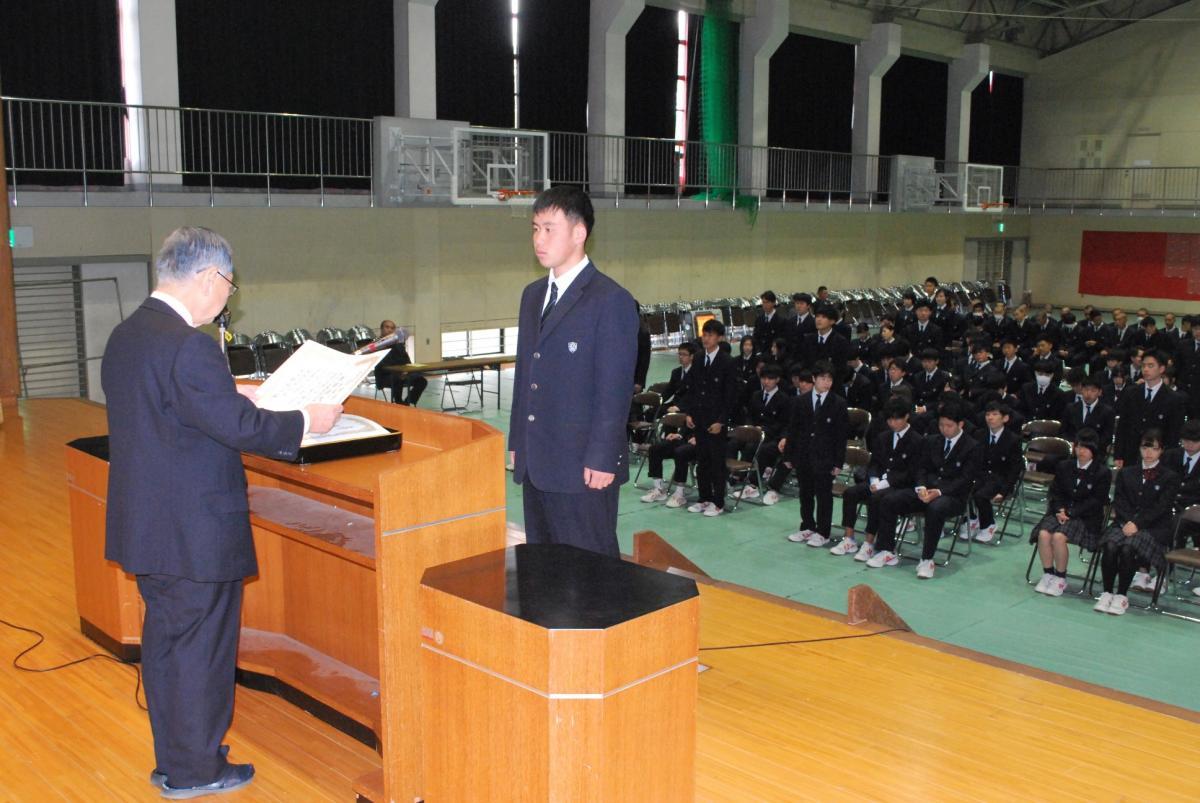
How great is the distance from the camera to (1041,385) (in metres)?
11.5

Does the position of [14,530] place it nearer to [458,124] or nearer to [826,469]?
[826,469]

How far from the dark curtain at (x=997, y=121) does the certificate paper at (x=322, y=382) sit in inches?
1139

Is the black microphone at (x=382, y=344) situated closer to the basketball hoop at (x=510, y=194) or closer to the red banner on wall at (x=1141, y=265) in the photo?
the basketball hoop at (x=510, y=194)

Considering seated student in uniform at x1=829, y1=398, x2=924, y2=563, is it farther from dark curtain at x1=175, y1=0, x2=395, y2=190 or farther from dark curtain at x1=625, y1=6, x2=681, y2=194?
dark curtain at x1=625, y1=6, x2=681, y2=194

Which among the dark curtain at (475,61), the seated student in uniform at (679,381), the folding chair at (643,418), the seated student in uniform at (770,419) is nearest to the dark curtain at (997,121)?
the dark curtain at (475,61)

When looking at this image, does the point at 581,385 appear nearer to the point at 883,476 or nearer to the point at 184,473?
the point at 184,473

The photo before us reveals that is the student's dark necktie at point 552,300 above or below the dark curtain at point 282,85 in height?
below

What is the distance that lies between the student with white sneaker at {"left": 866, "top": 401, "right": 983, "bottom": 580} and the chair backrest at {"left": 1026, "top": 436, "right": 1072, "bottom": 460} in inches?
52.2

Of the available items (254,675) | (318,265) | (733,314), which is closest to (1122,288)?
(733,314)

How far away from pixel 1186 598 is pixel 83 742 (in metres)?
7.18

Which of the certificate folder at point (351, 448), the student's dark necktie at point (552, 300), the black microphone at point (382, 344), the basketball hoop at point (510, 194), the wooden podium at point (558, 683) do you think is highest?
the basketball hoop at point (510, 194)

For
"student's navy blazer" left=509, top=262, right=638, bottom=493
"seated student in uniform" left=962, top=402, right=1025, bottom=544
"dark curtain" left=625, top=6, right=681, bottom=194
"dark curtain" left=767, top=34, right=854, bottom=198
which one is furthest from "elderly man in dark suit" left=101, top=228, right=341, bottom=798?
"dark curtain" left=767, top=34, right=854, bottom=198

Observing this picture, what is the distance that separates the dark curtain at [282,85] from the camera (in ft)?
48.7

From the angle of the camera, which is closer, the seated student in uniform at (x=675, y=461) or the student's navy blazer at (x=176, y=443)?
the student's navy blazer at (x=176, y=443)
